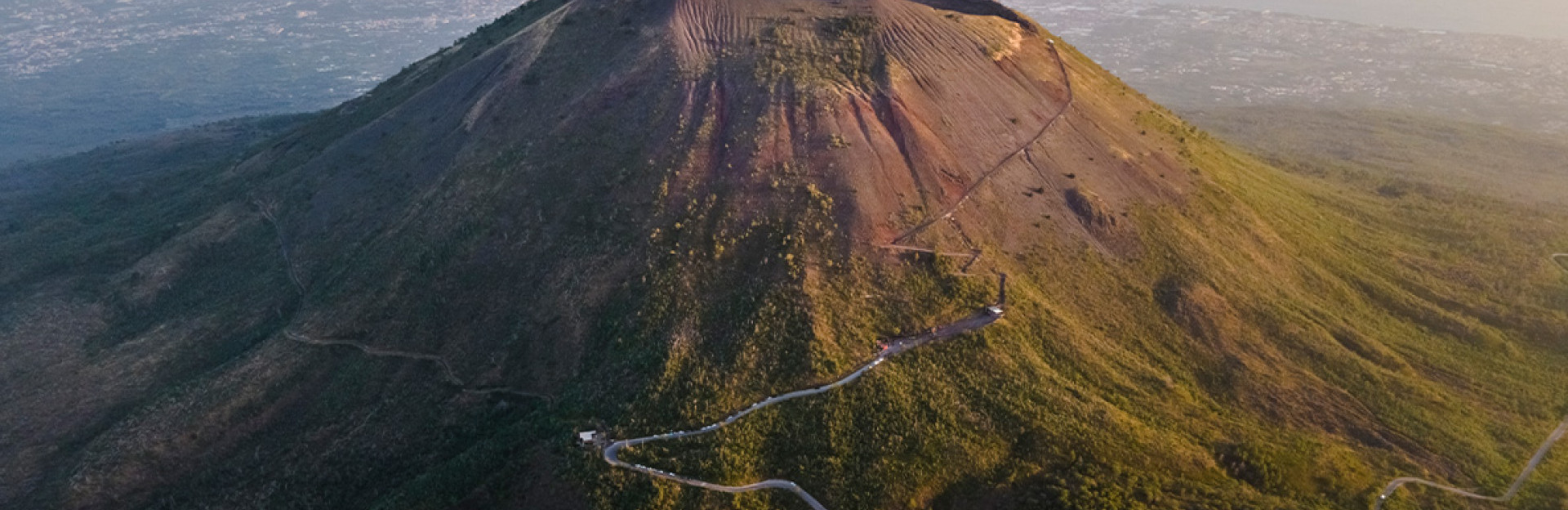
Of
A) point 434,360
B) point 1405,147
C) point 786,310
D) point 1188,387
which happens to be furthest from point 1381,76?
point 434,360

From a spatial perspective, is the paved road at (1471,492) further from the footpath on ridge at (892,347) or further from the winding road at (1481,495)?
the footpath on ridge at (892,347)

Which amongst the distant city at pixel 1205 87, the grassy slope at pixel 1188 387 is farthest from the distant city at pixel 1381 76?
the grassy slope at pixel 1188 387

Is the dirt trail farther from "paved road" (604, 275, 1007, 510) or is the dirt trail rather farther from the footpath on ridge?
the footpath on ridge

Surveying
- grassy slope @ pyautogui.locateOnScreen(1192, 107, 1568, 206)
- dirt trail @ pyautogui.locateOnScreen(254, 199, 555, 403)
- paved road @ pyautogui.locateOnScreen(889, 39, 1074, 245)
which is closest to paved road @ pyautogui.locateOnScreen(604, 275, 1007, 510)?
paved road @ pyautogui.locateOnScreen(889, 39, 1074, 245)

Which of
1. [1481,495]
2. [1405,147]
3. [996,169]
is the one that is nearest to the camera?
[1481,495]

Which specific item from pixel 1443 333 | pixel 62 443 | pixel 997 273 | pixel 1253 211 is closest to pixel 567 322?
pixel 997 273

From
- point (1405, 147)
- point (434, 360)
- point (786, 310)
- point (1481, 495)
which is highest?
point (786, 310)

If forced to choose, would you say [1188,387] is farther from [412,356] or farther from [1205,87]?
[1205,87]

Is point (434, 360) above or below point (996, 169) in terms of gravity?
below
